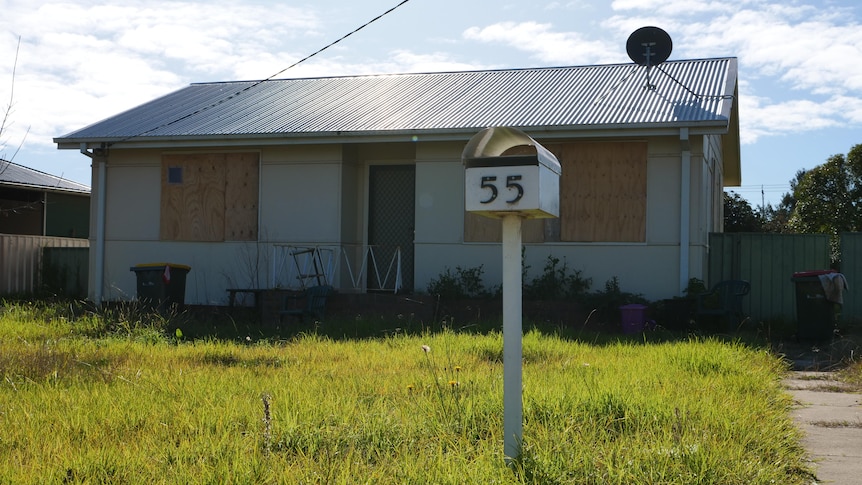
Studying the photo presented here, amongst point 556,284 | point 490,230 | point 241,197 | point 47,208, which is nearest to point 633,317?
point 556,284

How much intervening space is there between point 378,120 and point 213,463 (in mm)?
10465

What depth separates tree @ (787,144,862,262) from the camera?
2923 centimetres

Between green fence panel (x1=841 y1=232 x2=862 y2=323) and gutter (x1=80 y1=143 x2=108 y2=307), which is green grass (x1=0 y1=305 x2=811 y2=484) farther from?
gutter (x1=80 y1=143 x2=108 y2=307)

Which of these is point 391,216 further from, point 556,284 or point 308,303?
point 556,284

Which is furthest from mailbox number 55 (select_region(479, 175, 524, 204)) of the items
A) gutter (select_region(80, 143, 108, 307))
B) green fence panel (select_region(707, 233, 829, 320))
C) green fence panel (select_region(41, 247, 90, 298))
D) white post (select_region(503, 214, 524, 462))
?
green fence panel (select_region(41, 247, 90, 298))

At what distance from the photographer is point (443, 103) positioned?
15.3 meters

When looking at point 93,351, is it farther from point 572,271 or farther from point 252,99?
point 252,99

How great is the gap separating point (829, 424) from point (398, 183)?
32.9 feet

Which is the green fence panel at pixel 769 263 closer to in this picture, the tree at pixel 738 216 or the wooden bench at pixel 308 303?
the wooden bench at pixel 308 303

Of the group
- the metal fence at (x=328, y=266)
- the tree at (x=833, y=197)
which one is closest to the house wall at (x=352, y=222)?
the metal fence at (x=328, y=266)

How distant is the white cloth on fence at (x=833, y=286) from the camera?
1138cm

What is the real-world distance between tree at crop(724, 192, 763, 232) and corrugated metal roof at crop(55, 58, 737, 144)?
13.1m

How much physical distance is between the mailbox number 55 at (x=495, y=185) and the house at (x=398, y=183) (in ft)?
28.8

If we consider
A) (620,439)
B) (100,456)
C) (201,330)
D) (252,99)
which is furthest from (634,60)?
(100,456)
